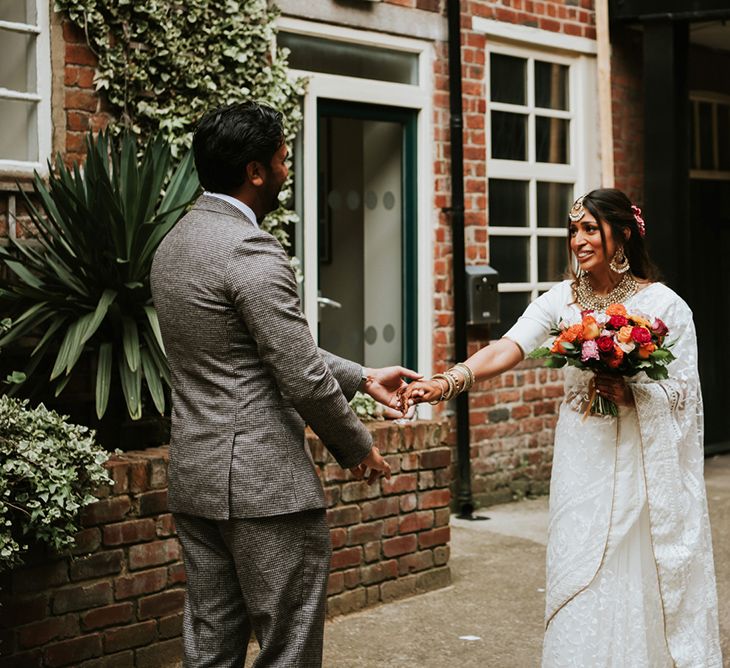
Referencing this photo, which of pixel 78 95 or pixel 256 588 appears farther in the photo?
pixel 78 95

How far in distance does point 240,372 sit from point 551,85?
6.21 m

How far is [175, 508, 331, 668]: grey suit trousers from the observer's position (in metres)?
3.29

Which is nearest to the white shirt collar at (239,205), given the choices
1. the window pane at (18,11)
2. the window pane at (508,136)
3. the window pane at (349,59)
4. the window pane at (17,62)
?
the window pane at (17,62)

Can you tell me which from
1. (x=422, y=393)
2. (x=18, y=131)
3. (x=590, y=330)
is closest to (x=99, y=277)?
(x=18, y=131)

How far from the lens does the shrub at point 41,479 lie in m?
4.20

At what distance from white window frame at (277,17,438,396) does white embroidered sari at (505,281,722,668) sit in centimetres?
339

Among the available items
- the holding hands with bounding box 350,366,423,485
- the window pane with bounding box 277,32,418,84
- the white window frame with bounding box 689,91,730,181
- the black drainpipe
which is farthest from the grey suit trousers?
the white window frame with bounding box 689,91,730,181

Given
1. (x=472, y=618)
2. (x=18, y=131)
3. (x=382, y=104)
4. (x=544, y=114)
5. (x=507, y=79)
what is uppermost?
(x=507, y=79)

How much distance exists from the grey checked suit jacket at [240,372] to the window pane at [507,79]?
543 centimetres

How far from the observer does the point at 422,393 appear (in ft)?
13.5

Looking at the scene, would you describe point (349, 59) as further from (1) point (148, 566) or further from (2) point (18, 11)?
(1) point (148, 566)

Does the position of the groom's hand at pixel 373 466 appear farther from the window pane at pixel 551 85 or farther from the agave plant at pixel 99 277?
the window pane at pixel 551 85

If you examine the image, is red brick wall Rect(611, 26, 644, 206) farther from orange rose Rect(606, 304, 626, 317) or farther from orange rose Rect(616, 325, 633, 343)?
orange rose Rect(616, 325, 633, 343)

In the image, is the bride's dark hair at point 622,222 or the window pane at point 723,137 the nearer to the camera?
the bride's dark hair at point 622,222
